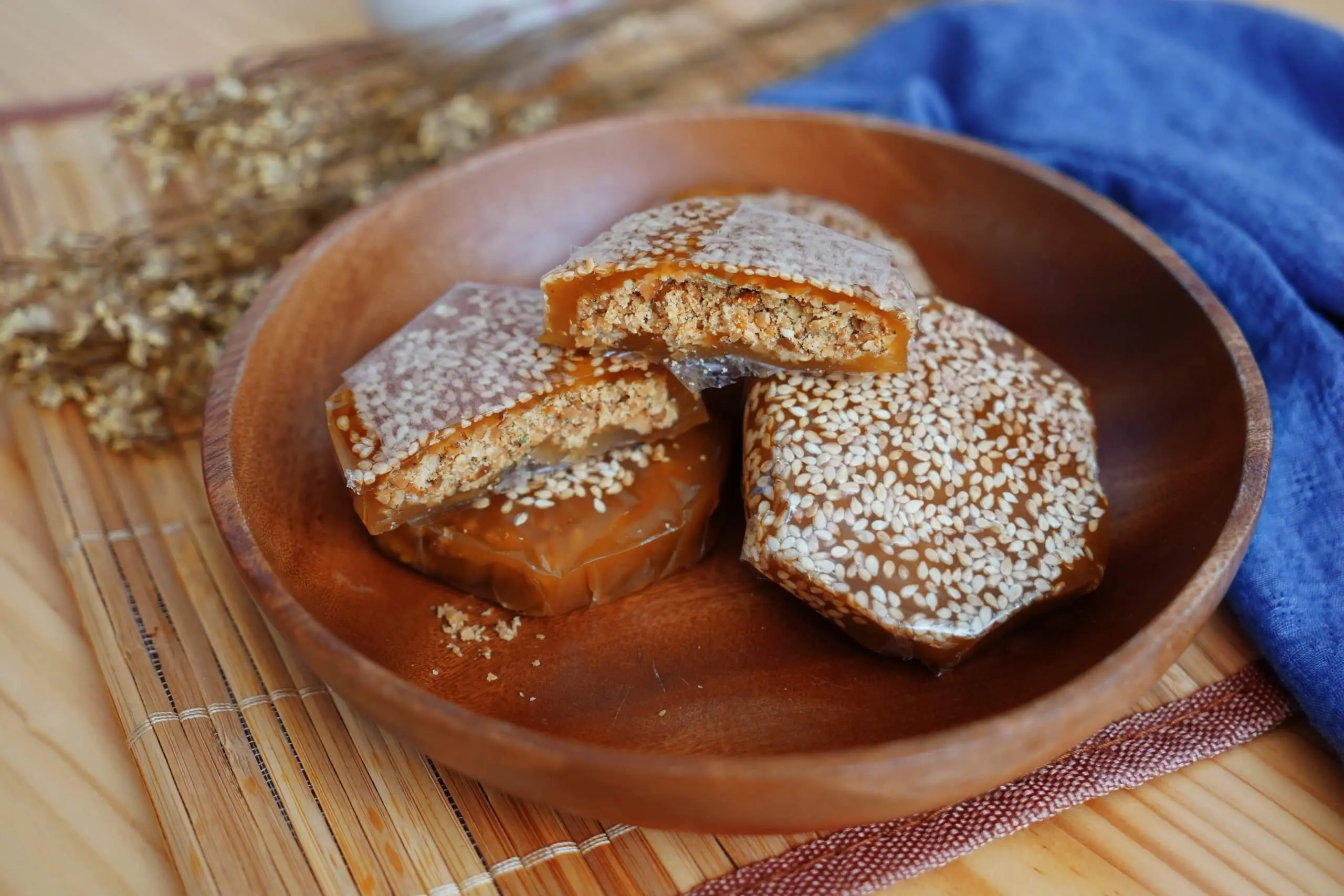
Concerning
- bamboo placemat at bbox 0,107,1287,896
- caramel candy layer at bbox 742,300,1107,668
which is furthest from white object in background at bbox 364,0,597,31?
caramel candy layer at bbox 742,300,1107,668

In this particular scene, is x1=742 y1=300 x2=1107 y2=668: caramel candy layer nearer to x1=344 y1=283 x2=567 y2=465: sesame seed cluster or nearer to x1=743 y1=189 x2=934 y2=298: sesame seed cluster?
x1=743 y1=189 x2=934 y2=298: sesame seed cluster

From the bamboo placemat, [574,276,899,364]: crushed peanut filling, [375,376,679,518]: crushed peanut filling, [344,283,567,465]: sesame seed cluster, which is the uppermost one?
[574,276,899,364]: crushed peanut filling

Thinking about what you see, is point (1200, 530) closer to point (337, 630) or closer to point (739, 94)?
point (337, 630)

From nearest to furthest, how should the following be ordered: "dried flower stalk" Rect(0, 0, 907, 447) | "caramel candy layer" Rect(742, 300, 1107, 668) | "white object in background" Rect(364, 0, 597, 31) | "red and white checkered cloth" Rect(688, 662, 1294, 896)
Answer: "red and white checkered cloth" Rect(688, 662, 1294, 896) < "caramel candy layer" Rect(742, 300, 1107, 668) < "dried flower stalk" Rect(0, 0, 907, 447) < "white object in background" Rect(364, 0, 597, 31)

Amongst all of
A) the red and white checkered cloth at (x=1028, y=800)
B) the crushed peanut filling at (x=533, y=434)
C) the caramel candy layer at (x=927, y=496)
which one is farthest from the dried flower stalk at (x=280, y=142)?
the red and white checkered cloth at (x=1028, y=800)

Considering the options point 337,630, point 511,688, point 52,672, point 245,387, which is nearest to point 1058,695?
point 511,688

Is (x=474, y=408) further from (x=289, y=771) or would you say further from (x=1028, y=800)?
(x=1028, y=800)
